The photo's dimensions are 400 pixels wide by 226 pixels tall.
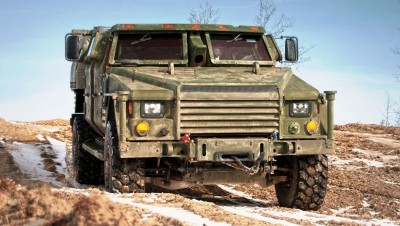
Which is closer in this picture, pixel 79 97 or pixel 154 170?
pixel 154 170

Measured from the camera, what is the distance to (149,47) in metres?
10.1

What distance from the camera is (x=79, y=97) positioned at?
1375 centimetres

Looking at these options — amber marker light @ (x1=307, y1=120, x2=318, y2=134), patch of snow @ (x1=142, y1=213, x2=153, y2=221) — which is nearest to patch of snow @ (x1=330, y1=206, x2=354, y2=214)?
amber marker light @ (x1=307, y1=120, x2=318, y2=134)

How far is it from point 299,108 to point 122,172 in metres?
2.29

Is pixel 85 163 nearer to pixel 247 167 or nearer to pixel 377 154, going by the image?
pixel 247 167

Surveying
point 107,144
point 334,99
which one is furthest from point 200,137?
point 334,99

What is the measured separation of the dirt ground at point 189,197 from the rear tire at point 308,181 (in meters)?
0.28

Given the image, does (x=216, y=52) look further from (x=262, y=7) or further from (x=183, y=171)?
(x=262, y=7)

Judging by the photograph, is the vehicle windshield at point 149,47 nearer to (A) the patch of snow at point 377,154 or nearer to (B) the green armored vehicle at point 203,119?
(B) the green armored vehicle at point 203,119

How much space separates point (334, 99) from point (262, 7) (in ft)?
72.2

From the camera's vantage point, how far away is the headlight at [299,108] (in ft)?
29.1

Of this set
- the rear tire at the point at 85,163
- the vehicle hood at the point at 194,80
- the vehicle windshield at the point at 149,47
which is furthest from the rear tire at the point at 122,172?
the rear tire at the point at 85,163

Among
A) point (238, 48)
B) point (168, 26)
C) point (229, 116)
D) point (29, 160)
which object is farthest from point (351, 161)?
point (229, 116)

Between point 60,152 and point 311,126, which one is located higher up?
point 311,126
